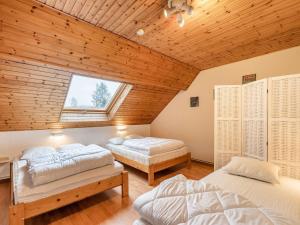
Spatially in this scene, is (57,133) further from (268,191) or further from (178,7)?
(268,191)

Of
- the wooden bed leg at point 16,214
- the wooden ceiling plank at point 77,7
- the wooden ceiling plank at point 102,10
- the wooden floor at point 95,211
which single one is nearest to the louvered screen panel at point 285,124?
the wooden floor at point 95,211

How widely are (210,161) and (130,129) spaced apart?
248 cm

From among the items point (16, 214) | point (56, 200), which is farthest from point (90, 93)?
point (16, 214)

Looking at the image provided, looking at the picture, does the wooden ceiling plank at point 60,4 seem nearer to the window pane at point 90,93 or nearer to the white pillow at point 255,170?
the window pane at point 90,93

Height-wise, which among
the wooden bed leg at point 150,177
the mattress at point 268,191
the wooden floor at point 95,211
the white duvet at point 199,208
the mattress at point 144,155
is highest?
the white duvet at point 199,208

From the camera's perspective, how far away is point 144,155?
3.12 metres

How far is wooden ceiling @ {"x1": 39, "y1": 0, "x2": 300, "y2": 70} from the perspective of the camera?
71.9 inches

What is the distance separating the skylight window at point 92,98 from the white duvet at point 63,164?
65.6 inches

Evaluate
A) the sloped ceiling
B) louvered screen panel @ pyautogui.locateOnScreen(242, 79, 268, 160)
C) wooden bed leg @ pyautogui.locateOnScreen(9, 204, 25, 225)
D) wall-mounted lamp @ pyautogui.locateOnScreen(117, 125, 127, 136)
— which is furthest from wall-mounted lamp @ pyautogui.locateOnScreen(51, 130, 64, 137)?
louvered screen panel @ pyautogui.locateOnScreen(242, 79, 268, 160)

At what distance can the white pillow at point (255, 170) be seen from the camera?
5.95 ft

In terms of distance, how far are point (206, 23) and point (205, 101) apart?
2192 mm

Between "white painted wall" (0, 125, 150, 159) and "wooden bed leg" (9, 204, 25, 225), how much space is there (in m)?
2.14

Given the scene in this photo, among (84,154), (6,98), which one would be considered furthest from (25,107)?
(84,154)

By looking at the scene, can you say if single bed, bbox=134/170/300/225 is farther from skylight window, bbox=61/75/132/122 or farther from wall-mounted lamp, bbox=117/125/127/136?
wall-mounted lamp, bbox=117/125/127/136
